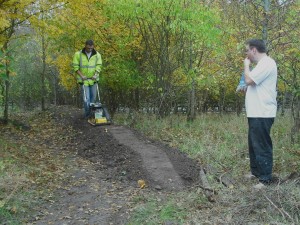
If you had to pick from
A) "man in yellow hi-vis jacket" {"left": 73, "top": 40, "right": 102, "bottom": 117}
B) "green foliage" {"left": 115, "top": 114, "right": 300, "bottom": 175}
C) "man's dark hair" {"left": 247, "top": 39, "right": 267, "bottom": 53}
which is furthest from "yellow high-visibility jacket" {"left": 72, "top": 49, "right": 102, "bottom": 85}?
"man's dark hair" {"left": 247, "top": 39, "right": 267, "bottom": 53}

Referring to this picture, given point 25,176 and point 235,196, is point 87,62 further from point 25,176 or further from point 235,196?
point 235,196

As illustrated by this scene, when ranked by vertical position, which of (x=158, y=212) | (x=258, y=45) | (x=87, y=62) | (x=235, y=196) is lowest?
(x=158, y=212)

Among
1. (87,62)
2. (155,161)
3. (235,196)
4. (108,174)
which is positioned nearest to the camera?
(235,196)

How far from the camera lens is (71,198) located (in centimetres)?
561

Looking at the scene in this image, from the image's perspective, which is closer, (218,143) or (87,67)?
(218,143)

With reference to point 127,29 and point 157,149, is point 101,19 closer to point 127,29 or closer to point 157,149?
point 127,29

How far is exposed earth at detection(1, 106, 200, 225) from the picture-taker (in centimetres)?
504

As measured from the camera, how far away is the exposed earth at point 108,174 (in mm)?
5035

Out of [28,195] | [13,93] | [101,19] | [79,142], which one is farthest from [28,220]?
[13,93]

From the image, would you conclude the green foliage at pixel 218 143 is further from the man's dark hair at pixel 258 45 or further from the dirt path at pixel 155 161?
the man's dark hair at pixel 258 45

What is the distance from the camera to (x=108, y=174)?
22.6ft

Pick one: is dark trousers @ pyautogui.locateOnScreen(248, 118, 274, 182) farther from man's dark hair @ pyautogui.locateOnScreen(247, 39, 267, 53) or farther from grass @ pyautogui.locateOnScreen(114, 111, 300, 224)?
man's dark hair @ pyautogui.locateOnScreen(247, 39, 267, 53)

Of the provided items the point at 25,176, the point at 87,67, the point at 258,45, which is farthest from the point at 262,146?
the point at 87,67

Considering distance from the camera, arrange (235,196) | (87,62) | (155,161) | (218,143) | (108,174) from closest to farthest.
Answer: (235,196), (108,174), (155,161), (218,143), (87,62)
